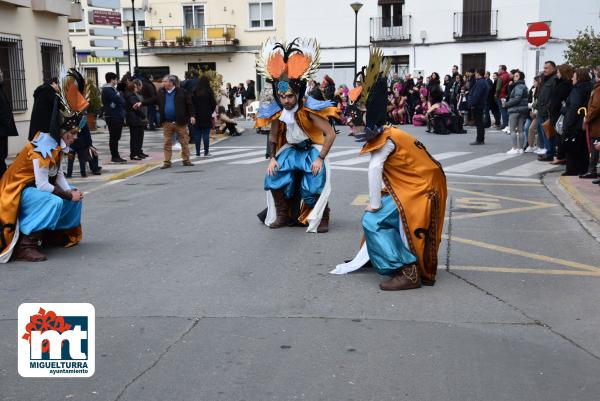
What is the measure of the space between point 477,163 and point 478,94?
4041 millimetres

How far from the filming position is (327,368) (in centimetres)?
443

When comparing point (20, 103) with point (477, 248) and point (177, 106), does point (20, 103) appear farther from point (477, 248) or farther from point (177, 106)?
point (477, 248)

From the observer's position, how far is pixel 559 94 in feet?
44.9

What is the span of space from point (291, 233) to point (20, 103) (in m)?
12.8

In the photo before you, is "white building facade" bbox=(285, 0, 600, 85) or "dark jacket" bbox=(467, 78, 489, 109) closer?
"dark jacket" bbox=(467, 78, 489, 109)

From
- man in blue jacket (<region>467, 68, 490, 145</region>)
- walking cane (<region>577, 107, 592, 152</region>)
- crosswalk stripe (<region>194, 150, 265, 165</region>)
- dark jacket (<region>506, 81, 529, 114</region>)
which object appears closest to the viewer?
walking cane (<region>577, 107, 592, 152</region>)

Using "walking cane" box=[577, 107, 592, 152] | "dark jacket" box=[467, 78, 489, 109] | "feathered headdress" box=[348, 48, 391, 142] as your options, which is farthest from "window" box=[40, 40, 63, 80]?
"feathered headdress" box=[348, 48, 391, 142]

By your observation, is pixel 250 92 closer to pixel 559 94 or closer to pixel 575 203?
pixel 559 94

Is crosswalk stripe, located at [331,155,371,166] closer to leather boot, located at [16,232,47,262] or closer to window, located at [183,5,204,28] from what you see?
leather boot, located at [16,232,47,262]

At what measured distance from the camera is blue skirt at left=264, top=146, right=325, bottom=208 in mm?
8484

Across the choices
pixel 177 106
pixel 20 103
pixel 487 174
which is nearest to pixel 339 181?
pixel 487 174

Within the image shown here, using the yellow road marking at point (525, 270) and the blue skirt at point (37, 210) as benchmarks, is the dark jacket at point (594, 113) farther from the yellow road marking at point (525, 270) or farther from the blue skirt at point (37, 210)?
the blue skirt at point (37, 210)

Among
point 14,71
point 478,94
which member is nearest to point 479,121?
point 478,94

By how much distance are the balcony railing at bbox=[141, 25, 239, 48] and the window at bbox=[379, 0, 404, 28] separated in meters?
9.39
